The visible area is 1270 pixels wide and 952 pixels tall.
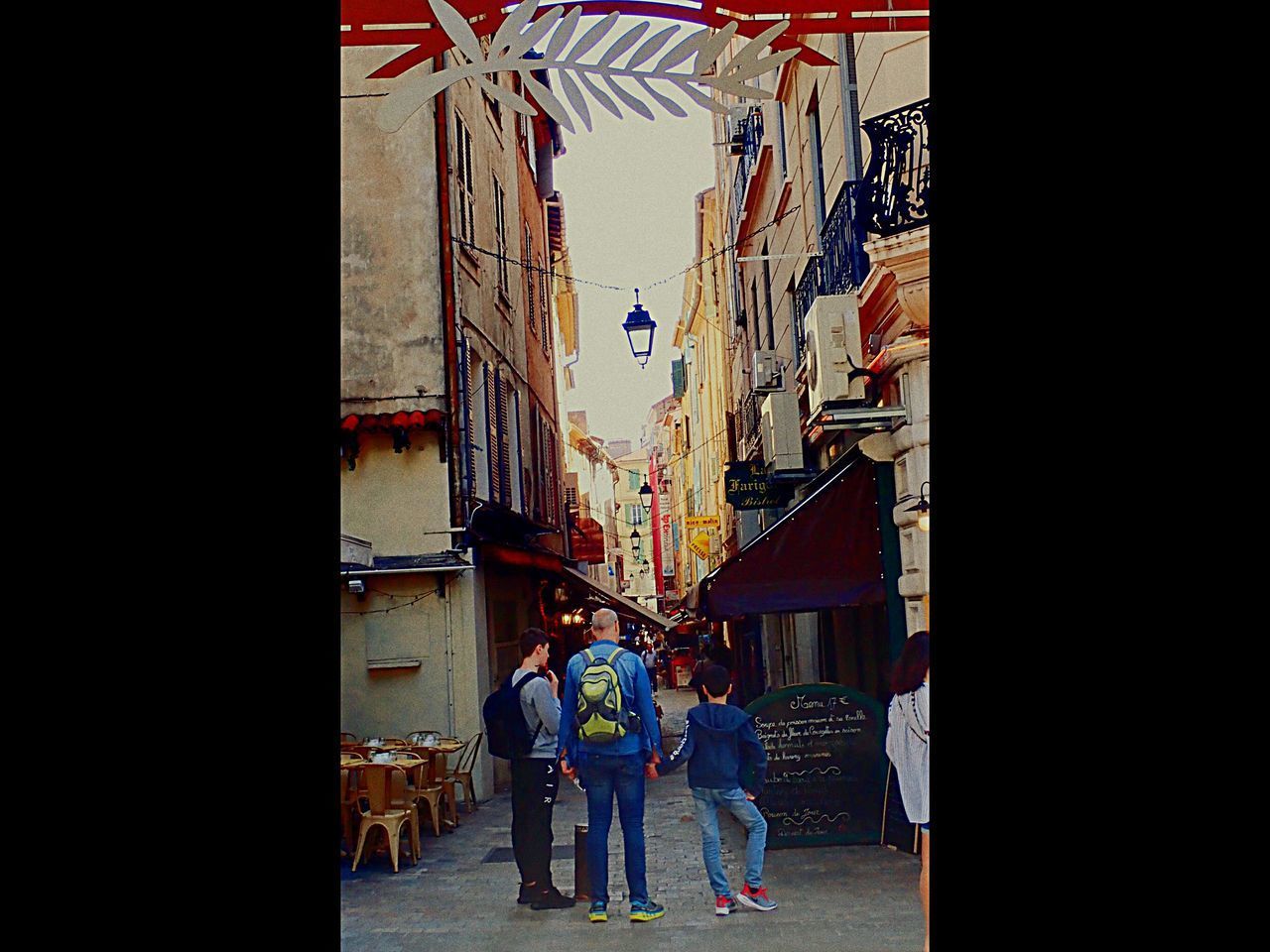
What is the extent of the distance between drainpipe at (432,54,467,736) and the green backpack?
2.10 metres

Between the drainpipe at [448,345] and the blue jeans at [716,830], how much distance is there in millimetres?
2336

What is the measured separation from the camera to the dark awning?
5.46m

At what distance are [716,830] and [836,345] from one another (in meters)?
2.64

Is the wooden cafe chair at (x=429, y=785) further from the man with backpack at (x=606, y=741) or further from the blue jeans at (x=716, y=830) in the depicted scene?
the blue jeans at (x=716, y=830)

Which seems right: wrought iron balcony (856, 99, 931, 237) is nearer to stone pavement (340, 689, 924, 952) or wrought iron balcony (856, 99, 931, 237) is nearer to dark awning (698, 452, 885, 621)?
dark awning (698, 452, 885, 621)

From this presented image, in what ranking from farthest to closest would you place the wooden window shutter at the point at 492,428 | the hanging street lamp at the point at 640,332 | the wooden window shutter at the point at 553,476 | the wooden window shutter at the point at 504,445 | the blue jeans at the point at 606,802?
the wooden window shutter at the point at 553,476
the wooden window shutter at the point at 504,445
the wooden window shutter at the point at 492,428
the hanging street lamp at the point at 640,332
the blue jeans at the point at 606,802

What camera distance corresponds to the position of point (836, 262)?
261 inches

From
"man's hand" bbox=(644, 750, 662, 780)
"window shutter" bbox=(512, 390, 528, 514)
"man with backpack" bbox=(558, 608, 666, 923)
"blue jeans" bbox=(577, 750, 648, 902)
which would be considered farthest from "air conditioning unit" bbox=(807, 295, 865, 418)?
"window shutter" bbox=(512, 390, 528, 514)

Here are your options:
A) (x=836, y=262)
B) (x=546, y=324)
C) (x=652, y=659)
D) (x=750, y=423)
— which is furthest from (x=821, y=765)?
(x=546, y=324)

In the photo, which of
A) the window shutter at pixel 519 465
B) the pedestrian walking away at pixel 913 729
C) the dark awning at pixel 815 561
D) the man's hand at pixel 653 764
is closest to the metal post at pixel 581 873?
the man's hand at pixel 653 764

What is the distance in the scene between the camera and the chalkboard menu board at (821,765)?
5.85 m
